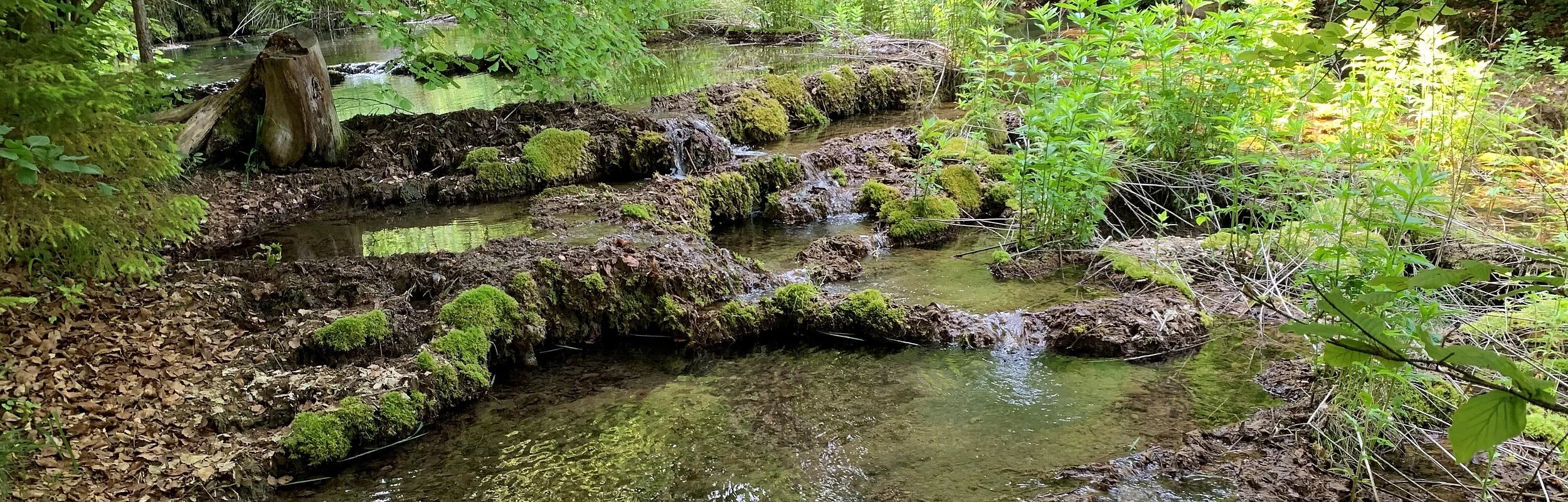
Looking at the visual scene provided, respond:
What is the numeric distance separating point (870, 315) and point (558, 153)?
452 cm

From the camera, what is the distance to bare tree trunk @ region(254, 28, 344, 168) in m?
7.73

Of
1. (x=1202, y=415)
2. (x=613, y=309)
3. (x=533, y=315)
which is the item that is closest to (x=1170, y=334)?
(x=1202, y=415)

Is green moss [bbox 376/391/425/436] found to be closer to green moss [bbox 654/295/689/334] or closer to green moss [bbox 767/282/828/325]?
green moss [bbox 654/295/689/334]

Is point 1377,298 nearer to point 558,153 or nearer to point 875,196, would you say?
point 875,196

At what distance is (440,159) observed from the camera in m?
8.48

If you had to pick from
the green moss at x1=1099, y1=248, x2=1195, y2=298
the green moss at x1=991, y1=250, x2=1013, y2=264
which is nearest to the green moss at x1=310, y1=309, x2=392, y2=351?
the green moss at x1=991, y1=250, x2=1013, y2=264

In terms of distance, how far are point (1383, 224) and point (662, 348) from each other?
4095 mm

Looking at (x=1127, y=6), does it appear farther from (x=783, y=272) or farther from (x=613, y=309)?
(x=613, y=309)

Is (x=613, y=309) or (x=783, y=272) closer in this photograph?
(x=613, y=309)

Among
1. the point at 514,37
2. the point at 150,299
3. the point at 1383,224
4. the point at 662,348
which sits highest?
the point at 514,37

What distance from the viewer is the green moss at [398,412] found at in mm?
4242

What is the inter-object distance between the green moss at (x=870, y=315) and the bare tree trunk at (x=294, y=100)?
579 centimetres

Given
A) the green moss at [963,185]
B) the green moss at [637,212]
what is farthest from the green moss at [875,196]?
the green moss at [637,212]

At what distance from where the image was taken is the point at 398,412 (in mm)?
4281
